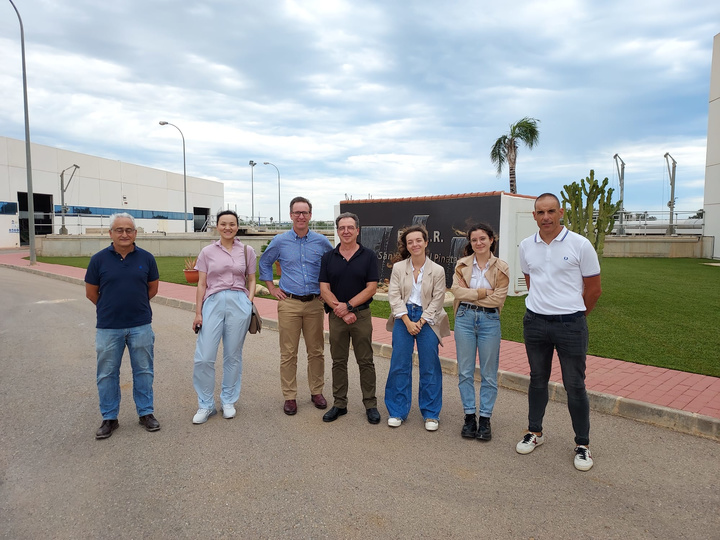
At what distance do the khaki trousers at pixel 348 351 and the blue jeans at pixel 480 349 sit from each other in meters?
0.83

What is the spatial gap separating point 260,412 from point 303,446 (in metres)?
0.91

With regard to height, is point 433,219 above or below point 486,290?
above

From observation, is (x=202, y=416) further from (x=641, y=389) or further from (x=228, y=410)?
(x=641, y=389)

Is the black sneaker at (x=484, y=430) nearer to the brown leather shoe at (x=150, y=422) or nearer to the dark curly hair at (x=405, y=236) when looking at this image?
the dark curly hair at (x=405, y=236)

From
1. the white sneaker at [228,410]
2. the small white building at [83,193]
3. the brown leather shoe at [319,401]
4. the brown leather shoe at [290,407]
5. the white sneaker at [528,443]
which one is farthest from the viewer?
the small white building at [83,193]

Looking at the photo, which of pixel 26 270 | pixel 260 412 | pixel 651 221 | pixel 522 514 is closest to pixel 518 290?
pixel 260 412

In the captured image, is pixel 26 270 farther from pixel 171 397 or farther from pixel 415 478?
pixel 415 478

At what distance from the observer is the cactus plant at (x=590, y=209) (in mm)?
11188

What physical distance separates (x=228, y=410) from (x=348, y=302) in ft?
4.86

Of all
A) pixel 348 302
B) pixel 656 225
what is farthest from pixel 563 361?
pixel 656 225

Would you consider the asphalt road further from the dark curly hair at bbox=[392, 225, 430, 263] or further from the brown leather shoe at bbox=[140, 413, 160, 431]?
the dark curly hair at bbox=[392, 225, 430, 263]

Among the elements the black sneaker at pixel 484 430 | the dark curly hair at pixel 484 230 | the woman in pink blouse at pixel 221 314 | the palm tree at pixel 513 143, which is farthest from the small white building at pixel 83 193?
the black sneaker at pixel 484 430

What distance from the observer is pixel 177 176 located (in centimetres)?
5816

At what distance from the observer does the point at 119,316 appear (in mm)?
4094
